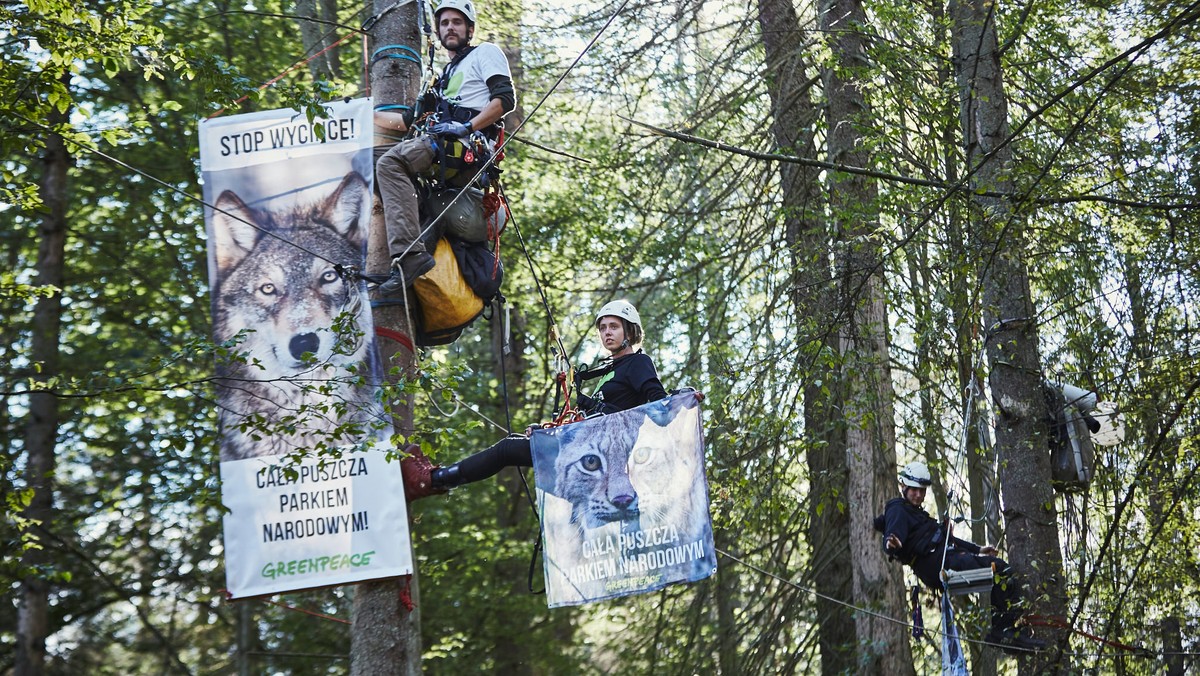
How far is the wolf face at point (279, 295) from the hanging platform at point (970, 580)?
Result: 3754 millimetres

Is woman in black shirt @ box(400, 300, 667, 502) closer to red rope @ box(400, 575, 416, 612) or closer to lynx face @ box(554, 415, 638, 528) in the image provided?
lynx face @ box(554, 415, 638, 528)

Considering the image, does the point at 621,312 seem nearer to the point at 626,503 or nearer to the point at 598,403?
the point at 598,403

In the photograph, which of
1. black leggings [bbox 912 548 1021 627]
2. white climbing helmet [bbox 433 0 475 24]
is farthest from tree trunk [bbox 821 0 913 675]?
white climbing helmet [bbox 433 0 475 24]

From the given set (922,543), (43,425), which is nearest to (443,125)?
(922,543)

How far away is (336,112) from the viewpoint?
22.5ft

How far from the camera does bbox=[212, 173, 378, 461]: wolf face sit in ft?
22.1

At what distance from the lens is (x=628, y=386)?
6828 millimetres

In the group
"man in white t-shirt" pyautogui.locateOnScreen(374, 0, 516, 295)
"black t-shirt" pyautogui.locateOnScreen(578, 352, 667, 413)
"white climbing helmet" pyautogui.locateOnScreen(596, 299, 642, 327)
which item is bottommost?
"black t-shirt" pyautogui.locateOnScreen(578, 352, 667, 413)

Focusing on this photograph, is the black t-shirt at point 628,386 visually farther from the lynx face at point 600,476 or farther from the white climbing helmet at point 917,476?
the white climbing helmet at point 917,476

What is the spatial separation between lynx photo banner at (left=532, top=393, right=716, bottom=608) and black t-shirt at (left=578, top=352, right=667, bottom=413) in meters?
0.53

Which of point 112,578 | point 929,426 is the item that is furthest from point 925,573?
point 112,578

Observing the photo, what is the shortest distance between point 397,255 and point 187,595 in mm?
9009

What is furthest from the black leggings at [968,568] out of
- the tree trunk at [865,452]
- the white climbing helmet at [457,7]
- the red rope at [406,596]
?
the white climbing helmet at [457,7]

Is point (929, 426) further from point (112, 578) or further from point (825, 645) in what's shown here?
point (112, 578)
